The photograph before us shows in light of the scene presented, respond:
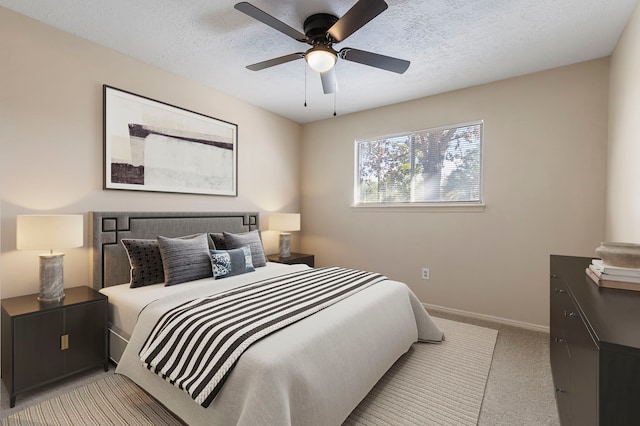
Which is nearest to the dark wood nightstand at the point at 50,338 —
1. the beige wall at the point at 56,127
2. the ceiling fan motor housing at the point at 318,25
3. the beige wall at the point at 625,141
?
the beige wall at the point at 56,127

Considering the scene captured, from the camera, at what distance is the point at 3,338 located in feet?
6.51

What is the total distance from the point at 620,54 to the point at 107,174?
443cm

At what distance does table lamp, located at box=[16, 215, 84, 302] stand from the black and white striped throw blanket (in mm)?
969

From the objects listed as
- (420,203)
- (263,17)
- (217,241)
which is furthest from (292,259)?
(263,17)

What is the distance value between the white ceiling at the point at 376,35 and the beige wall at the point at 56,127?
143mm

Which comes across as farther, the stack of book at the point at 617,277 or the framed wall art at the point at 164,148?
the framed wall art at the point at 164,148

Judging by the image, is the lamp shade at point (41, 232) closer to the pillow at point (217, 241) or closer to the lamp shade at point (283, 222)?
the pillow at point (217, 241)

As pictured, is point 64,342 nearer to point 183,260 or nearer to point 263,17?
point 183,260

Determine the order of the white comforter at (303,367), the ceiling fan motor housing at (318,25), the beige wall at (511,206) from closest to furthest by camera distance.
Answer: the white comforter at (303,367) < the ceiling fan motor housing at (318,25) < the beige wall at (511,206)

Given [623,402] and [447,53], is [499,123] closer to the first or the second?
[447,53]

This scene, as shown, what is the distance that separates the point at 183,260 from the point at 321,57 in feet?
6.52

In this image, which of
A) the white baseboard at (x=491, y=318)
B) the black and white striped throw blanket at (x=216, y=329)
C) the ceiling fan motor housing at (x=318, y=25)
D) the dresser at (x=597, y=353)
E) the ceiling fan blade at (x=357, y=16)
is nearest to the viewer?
the dresser at (x=597, y=353)

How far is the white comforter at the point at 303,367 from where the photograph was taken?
129 cm

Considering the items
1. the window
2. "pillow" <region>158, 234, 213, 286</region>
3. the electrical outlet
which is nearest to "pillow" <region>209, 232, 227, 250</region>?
"pillow" <region>158, 234, 213, 286</region>
